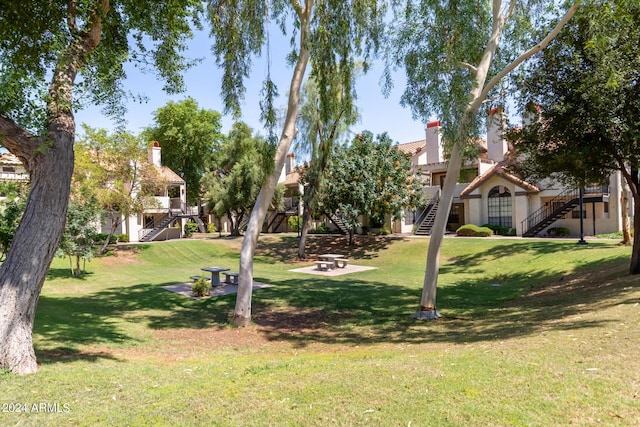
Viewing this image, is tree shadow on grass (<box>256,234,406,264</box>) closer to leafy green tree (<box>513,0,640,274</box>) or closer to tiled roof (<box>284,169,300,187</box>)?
tiled roof (<box>284,169,300,187</box>)

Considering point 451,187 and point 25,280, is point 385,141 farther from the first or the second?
point 25,280

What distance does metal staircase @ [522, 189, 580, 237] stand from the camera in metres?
27.3

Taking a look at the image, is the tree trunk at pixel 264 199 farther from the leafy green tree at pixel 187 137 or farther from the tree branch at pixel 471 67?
the leafy green tree at pixel 187 137

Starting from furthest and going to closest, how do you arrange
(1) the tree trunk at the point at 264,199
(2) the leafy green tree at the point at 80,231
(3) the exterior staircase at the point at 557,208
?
(3) the exterior staircase at the point at 557,208, (2) the leafy green tree at the point at 80,231, (1) the tree trunk at the point at 264,199

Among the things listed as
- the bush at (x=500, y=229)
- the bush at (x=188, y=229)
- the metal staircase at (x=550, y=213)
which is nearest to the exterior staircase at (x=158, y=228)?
the bush at (x=188, y=229)

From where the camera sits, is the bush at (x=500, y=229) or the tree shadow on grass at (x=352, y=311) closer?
the tree shadow on grass at (x=352, y=311)

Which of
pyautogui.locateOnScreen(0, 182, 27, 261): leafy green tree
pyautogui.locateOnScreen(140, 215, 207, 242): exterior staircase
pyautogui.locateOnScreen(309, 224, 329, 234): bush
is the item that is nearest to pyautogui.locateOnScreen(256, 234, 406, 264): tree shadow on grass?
pyautogui.locateOnScreen(309, 224, 329, 234): bush

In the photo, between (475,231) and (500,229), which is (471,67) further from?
(500,229)

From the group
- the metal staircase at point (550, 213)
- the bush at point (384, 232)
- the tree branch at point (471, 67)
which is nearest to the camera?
the tree branch at point (471, 67)

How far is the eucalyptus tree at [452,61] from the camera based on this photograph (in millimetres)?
10641

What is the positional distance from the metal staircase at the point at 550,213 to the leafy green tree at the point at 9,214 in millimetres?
27840

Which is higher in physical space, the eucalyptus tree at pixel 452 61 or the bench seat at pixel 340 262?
the eucalyptus tree at pixel 452 61

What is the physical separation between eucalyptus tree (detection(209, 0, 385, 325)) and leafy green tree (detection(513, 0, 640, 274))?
5345 millimetres

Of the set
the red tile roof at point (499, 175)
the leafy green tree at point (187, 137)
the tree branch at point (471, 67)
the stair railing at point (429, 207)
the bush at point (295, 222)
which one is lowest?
the bush at point (295, 222)
